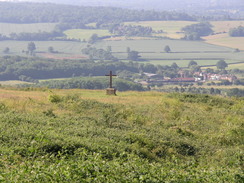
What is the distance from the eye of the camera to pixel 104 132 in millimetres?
17094

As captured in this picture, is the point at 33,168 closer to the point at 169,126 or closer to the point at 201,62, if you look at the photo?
the point at 169,126

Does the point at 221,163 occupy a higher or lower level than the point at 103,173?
lower

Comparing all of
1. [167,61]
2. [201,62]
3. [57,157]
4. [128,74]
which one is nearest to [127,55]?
[167,61]

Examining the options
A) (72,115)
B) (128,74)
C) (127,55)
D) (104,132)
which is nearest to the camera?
(104,132)

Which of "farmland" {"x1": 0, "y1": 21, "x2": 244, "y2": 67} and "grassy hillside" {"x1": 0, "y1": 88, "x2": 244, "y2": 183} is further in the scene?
"farmland" {"x1": 0, "y1": 21, "x2": 244, "y2": 67}

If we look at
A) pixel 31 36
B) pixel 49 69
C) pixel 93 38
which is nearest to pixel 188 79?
pixel 49 69

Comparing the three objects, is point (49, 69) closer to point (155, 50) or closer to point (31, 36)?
point (155, 50)

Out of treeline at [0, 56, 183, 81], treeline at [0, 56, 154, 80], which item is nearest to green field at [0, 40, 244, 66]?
treeline at [0, 56, 183, 81]

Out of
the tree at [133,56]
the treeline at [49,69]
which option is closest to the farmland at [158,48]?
the tree at [133,56]

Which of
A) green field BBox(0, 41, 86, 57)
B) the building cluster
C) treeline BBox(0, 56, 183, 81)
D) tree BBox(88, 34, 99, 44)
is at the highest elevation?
tree BBox(88, 34, 99, 44)

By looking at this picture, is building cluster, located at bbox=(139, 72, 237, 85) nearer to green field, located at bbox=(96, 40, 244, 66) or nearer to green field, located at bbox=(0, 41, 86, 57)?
green field, located at bbox=(96, 40, 244, 66)

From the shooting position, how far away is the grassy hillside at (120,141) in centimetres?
1055

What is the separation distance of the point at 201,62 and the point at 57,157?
125m

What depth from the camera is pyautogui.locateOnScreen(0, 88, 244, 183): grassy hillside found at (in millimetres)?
10547
